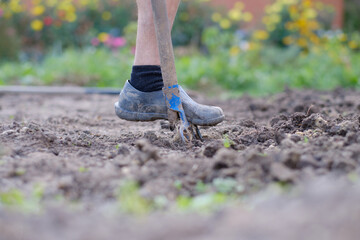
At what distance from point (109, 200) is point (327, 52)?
6.12 meters

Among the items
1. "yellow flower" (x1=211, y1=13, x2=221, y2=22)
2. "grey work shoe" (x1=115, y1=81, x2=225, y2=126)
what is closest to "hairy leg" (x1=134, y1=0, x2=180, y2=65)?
"grey work shoe" (x1=115, y1=81, x2=225, y2=126)

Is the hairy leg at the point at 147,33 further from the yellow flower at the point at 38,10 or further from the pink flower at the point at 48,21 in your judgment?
the yellow flower at the point at 38,10

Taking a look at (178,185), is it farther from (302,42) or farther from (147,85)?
(302,42)

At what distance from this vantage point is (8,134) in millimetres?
2477

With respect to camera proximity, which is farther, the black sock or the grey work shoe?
the black sock

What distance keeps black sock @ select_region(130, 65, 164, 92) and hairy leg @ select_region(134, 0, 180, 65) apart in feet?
0.12

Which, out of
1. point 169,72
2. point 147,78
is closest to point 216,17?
point 147,78

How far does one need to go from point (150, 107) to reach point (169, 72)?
30 centimetres

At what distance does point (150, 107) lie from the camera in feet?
8.66

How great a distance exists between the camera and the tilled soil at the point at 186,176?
3.84ft

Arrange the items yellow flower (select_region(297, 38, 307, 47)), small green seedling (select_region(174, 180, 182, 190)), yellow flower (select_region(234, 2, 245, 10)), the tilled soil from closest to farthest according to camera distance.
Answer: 1. the tilled soil
2. small green seedling (select_region(174, 180, 182, 190))
3. yellow flower (select_region(297, 38, 307, 47))
4. yellow flower (select_region(234, 2, 245, 10))

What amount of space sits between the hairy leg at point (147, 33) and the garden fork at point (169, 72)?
0.20m

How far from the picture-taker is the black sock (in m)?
2.67

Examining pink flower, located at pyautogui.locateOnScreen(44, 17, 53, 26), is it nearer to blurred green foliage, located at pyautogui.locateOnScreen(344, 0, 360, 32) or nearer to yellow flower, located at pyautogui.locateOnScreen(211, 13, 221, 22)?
yellow flower, located at pyautogui.locateOnScreen(211, 13, 221, 22)
